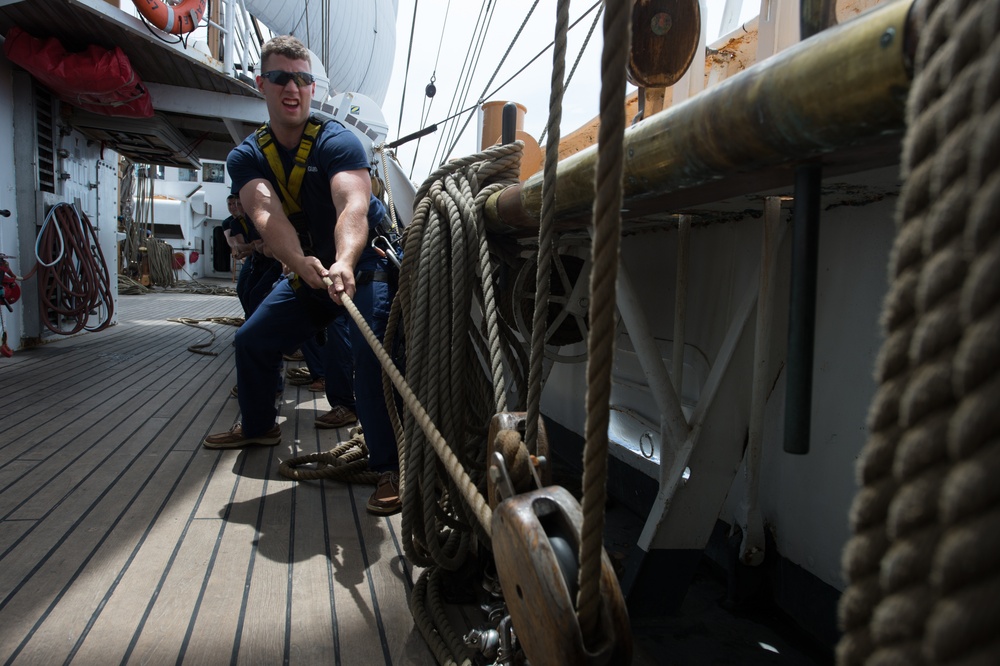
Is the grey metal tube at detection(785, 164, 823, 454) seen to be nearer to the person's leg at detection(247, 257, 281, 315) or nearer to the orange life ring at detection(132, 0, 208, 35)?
the person's leg at detection(247, 257, 281, 315)

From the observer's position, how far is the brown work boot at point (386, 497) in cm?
201

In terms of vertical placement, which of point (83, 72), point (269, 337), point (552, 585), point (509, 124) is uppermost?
point (83, 72)

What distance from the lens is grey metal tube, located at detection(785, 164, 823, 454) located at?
66 cm

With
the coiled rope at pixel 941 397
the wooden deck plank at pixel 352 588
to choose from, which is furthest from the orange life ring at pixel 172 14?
the coiled rope at pixel 941 397

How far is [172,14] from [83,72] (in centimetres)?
75

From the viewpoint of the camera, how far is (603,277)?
1.92 ft

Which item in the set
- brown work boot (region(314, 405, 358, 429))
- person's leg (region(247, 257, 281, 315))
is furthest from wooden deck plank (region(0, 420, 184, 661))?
person's leg (region(247, 257, 281, 315))

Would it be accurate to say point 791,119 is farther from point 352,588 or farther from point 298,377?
point 298,377

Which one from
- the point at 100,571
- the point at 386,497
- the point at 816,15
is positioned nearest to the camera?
the point at 816,15

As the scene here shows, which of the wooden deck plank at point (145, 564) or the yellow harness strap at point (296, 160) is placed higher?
the yellow harness strap at point (296, 160)

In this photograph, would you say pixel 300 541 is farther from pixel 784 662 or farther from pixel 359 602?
pixel 784 662

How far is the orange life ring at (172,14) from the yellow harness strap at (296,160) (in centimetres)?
306

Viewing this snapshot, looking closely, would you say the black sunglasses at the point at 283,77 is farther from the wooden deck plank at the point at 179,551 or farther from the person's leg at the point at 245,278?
the wooden deck plank at the point at 179,551

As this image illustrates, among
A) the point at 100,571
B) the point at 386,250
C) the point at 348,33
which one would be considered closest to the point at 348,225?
the point at 386,250
